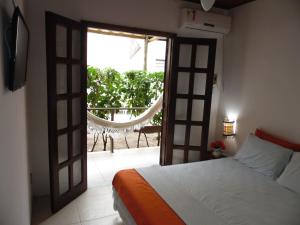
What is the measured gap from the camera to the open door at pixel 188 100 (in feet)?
10.2

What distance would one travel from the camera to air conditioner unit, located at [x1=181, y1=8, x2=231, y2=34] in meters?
2.93

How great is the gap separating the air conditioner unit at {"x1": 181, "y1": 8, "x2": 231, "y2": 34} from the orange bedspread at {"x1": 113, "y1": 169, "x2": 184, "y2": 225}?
195cm

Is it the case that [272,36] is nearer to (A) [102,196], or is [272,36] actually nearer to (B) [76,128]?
(B) [76,128]

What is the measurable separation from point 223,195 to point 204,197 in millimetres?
169

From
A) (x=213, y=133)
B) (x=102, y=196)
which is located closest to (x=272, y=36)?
(x=213, y=133)

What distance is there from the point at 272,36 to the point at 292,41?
27cm

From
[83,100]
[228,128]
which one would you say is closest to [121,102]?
[83,100]

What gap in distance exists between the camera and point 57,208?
7.67ft

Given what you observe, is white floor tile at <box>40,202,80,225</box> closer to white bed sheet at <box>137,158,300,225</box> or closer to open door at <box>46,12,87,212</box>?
open door at <box>46,12,87,212</box>

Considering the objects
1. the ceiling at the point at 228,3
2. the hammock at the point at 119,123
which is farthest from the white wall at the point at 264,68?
the hammock at the point at 119,123

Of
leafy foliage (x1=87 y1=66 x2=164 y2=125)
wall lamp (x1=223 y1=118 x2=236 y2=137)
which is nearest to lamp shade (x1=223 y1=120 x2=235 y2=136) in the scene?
wall lamp (x1=223 y1=118 x2=236 y2=137)

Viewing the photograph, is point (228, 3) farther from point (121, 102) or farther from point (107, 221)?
point (107, 221)

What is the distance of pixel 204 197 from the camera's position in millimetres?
1852

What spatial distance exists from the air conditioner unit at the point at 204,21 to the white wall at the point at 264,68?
0.16 m
